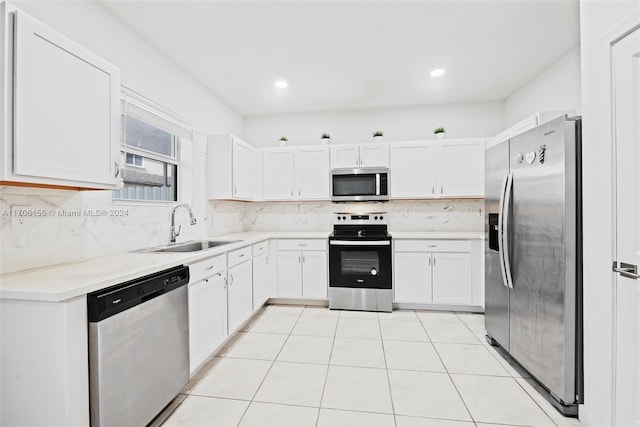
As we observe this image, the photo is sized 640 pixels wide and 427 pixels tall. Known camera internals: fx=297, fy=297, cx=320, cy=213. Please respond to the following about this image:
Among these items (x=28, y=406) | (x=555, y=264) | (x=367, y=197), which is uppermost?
(x=367, y=197)

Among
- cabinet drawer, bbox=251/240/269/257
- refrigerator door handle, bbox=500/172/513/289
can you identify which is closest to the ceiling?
refrigerator door handle, bbox=500/172/513/289

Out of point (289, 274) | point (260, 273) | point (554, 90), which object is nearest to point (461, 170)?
point (554, 90)

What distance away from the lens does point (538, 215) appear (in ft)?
6.25

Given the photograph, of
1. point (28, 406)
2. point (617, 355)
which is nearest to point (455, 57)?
point (617, 355)

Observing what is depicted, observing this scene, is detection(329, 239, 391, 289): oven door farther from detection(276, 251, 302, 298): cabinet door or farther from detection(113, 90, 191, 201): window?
detection(113, 90, 191, 201): window

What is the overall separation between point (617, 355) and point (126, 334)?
7.81 ft

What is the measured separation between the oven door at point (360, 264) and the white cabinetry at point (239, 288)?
1.03 metres

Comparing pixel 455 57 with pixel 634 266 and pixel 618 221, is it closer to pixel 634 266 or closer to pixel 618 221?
pixel 618 221

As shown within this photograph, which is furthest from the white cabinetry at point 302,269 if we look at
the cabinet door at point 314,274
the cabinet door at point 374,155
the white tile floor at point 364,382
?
the cabinet door at point 374,155

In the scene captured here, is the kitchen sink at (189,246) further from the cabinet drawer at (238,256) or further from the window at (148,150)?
the window at (148,150)

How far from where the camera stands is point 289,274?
373cm

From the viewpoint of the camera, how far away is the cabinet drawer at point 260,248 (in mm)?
3225

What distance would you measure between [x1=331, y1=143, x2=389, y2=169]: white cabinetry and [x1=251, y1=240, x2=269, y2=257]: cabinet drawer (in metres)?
1.36

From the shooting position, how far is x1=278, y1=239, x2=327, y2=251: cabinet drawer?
12.1ft
